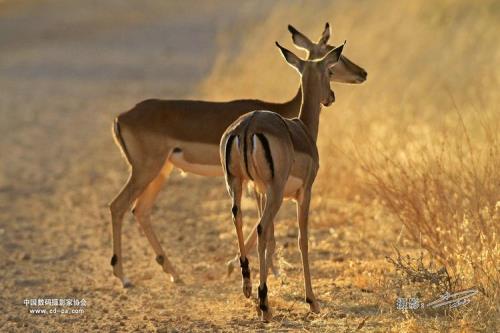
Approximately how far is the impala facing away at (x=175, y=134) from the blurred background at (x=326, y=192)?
0.58 meters

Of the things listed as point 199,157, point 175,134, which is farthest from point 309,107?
point 175,134

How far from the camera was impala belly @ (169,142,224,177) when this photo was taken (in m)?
8.27

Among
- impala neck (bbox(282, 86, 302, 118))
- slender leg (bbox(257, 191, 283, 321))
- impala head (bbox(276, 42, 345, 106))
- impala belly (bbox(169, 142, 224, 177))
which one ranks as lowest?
slender leg (bbox(257, 191, 283, 321))

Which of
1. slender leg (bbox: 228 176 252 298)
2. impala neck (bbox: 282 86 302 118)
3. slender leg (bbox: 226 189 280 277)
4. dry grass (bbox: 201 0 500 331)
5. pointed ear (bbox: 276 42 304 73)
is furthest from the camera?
impala neck (bbox: 282 86 302 118)

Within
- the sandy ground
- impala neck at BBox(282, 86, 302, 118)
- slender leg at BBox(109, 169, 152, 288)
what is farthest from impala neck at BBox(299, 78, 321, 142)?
slender leg at BBox(109, 169, 152, 288)

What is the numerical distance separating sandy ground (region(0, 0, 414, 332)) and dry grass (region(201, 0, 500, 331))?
511 mm

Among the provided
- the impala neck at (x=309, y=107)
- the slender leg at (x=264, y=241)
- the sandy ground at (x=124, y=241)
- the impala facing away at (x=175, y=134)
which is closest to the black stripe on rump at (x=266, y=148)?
the slender leg at (x=264, y=241)

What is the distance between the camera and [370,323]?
6035 mm

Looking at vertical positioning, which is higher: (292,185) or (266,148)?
(266,148)

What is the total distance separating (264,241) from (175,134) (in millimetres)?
2295

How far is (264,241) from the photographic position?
6285 mm

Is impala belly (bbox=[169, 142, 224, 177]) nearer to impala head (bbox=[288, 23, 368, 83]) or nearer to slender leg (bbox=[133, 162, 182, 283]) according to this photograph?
slender leg (bbox=[133, 162, 182, 283])

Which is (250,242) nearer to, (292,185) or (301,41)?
(292,185)

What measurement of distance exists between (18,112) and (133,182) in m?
12.0
